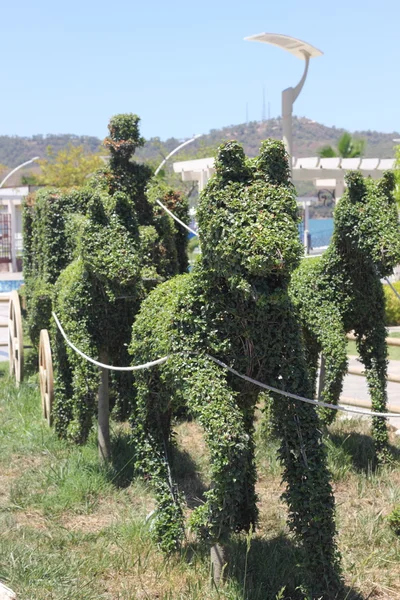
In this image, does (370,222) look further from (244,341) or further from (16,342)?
(16,342)

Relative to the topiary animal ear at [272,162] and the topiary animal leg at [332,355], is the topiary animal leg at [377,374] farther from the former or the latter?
the topiary animal ear at [272,162]

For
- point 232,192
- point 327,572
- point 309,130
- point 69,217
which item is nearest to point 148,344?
point 232,192

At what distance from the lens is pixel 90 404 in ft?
21.7

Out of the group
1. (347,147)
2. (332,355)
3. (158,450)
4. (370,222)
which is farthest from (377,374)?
(347,147)

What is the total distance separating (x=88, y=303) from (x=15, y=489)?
1.66m

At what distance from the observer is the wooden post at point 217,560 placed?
494cm

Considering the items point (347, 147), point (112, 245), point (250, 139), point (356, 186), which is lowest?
point (112, 245)

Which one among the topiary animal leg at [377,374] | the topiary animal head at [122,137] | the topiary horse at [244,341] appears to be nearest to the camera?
the topiary horse at [244,341]

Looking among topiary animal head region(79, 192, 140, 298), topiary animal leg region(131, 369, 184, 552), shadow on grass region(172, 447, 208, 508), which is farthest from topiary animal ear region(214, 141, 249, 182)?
shadow on grass region(172, 447, 208, 508)

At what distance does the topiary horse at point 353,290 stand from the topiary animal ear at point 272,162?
1989mm

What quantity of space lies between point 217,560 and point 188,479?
1939mm

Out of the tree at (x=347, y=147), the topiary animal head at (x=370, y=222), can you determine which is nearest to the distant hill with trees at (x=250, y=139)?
the tree at (x=347, y=147)

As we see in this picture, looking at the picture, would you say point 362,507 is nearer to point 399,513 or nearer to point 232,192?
point 399,513

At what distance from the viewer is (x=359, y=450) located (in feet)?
24.2
